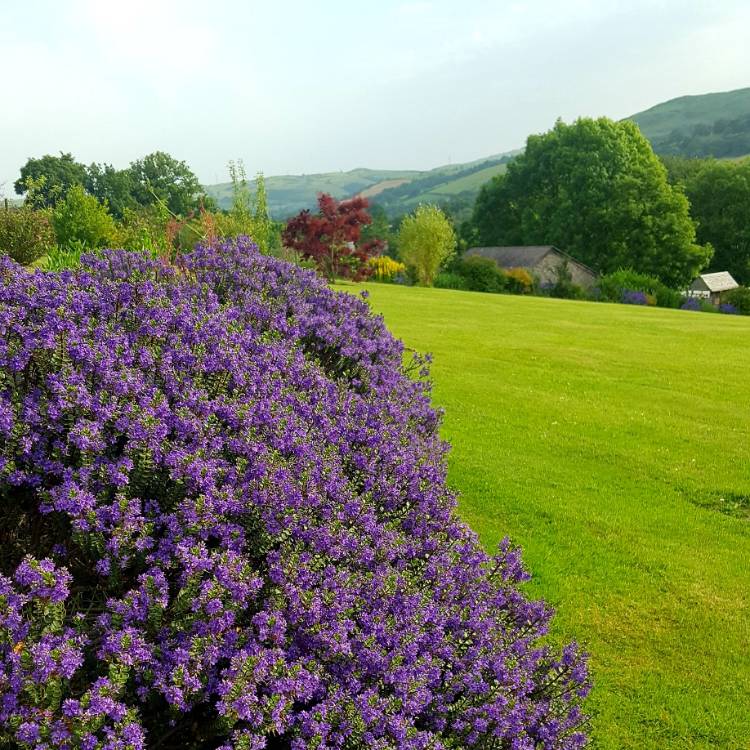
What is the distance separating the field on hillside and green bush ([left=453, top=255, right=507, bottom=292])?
31401 mm

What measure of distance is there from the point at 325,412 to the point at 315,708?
182 centimetres

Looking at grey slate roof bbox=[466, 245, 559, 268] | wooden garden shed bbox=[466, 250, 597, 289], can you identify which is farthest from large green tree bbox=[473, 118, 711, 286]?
grey slate roof bbox=[466, 245, 559, 268]

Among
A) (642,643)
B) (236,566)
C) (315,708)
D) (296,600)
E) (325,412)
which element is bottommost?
(642,643)

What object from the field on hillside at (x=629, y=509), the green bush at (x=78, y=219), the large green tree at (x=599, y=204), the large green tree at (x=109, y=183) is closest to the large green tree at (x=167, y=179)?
the large green tree at (x=109, y=183)

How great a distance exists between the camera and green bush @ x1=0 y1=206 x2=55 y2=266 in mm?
17469

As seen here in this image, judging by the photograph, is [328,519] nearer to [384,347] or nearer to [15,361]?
[15,361]

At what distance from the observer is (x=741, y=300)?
42.9 meters

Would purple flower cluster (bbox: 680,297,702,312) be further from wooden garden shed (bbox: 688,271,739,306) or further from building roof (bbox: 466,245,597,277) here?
wooden garden shed (bbox: 688,271,739,306)

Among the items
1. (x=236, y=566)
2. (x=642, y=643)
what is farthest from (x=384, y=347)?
(x=236, y=566)

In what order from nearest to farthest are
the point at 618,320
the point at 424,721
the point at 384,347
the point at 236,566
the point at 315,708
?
the point at 315,708
the point at 236,566
the point at 424,721
the point at 384,347
the point at 618,320

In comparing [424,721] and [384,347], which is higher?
[384,347]

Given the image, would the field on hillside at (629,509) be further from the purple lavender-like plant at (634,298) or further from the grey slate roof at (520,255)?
the grey slate roof at (520,255)

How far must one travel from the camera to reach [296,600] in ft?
7.48

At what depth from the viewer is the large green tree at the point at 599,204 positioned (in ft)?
173
